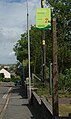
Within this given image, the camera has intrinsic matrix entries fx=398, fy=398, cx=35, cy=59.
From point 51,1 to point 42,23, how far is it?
82.3ft

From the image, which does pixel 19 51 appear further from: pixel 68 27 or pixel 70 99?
pixel 70 99

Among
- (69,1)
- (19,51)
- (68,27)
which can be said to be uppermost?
(69,1)

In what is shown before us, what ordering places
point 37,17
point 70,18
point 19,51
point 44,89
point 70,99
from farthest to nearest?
point 19,51 < point 70,18 < point 44,89 < point 70,99 < point 37,17

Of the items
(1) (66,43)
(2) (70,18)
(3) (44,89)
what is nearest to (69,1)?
(2) (70,18)

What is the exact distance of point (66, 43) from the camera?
37.8 meters

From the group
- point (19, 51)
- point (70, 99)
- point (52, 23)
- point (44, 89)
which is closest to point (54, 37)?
point (52, 23)

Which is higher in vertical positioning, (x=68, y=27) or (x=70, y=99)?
(x=68, y=27)

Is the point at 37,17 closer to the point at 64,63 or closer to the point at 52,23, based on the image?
the point at 52,23

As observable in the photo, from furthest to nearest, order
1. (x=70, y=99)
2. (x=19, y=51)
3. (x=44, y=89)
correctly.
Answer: (x=19, y=51) < (x=44, y=89) < (x=70, y=99)

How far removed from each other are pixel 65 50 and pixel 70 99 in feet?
37.8

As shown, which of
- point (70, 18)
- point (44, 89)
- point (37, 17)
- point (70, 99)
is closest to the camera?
point (37, 17)

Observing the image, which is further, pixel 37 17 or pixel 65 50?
pixel 65 50

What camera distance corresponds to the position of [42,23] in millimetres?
12453

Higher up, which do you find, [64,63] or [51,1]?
[51,1]
